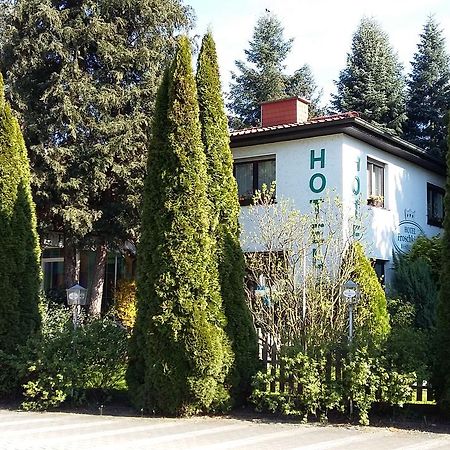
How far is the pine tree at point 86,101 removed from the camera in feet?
58.3

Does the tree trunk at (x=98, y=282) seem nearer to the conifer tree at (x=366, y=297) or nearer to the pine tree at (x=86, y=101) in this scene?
the pine tree at (x=86, y=101)

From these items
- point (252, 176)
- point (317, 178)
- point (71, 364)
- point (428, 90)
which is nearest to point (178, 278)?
point (71, 364)

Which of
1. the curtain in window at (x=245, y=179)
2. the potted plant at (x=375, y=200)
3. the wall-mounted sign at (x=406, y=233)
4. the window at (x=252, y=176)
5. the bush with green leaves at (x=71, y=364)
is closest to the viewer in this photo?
the bush with green leaves at (x=71, y=364)

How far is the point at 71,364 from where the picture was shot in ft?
33.4

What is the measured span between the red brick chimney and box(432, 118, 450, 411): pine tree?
36.8 ft

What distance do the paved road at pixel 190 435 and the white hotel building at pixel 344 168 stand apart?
8.72 m

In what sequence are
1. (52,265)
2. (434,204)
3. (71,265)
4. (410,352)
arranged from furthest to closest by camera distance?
(52,265) → (434,204) → (71,265) → (410,352)

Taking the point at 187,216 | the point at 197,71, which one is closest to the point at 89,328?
the point at 187,216

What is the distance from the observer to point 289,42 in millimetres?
40438

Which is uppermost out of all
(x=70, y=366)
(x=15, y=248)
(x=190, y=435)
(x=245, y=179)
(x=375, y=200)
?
(x=245, y=179)

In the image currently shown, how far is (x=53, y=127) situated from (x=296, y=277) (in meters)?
8.37

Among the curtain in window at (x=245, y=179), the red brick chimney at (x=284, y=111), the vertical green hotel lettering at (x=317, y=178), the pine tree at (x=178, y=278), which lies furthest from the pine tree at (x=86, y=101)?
the pine tree at (x=178, y=278)

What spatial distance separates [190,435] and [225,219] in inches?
147

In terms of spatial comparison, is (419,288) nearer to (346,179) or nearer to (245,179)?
(346,179)
